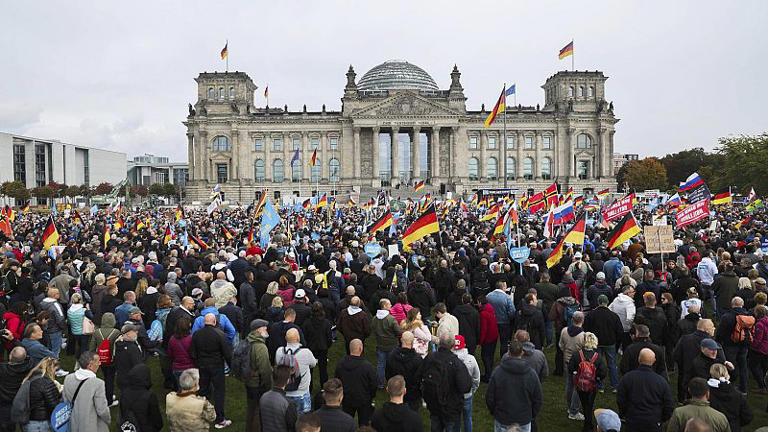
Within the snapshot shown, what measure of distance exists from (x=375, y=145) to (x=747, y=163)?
50655mm

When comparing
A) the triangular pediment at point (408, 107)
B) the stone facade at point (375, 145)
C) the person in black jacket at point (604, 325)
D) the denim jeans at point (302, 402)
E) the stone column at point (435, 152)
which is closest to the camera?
the denim jeans at point (302, 402)

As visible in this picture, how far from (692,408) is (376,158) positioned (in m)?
85.7

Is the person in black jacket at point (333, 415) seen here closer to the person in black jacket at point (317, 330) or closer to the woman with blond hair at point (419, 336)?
the woman with blond hair at point (419, 336)

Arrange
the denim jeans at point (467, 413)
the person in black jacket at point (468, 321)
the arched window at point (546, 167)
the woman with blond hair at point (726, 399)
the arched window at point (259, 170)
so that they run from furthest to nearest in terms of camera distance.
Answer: the arched window at point (259, 170), the arched window at point (546, 167), the person in black jacket at point (468, 321), the denim jeans at point (467, 413), the woman with blond hair at point (726, 399)

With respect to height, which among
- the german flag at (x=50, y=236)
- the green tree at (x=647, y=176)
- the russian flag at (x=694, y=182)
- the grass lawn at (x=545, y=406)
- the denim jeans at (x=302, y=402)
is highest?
the green tree at (x=647, y=176)

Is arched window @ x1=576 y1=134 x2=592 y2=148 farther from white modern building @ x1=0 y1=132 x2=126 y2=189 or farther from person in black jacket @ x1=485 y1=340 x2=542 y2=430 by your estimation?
white modern building @ x1=0 y1=132 x2=126 y2=189

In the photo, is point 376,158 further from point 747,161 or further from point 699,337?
point 699,337

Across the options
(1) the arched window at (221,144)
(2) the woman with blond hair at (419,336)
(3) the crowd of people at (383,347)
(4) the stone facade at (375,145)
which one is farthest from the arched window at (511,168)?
(2) the woman with blond hair at (419,336)

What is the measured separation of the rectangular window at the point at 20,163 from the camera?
363 ft

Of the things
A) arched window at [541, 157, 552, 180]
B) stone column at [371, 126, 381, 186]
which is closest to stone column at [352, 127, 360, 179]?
stone column at [371, 126, 381, 186]

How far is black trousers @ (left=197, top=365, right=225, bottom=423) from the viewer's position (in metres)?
8.92

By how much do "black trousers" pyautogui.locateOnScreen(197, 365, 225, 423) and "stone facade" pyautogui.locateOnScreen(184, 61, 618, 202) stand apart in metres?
80.3

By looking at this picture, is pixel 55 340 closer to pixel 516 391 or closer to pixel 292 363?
pixel 292 363

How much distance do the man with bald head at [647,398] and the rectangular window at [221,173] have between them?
9017 centimetres
